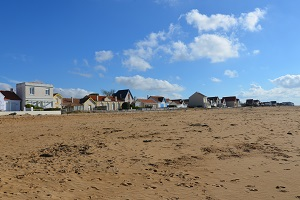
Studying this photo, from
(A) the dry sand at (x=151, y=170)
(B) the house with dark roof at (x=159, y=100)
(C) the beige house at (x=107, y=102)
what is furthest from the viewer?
(B) the house with dark roof at (x=159, y=100)

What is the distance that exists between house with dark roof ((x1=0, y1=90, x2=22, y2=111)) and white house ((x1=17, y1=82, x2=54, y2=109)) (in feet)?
3.02

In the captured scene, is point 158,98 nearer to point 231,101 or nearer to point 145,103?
point 145,103

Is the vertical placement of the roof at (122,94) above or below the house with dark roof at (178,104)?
above

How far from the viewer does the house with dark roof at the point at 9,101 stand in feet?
153

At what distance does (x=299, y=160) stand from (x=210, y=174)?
3.40m

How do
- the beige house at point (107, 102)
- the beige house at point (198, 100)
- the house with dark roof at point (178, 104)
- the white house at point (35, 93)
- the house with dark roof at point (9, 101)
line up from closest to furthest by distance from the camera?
the house with dark roof at point (9, 101) < the white house at point (35, 93) < the beige house at point (107, 102) < the beige house at point (198, 100) < the house with dark roof at point (178, 104)

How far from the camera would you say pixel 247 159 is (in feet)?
29.2

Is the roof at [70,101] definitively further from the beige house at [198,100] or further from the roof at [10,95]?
the beige house at [198,100]

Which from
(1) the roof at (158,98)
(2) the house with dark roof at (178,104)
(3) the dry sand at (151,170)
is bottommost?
(3) the dry sand at (151,170)

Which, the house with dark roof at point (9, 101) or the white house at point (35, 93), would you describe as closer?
the house with dark roof at point (9, 101)

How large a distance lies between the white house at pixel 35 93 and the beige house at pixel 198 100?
61688 millimetres

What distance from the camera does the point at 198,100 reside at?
4114 inches

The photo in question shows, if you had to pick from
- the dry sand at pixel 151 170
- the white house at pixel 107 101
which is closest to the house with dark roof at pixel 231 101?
the white house at pixel 107 101

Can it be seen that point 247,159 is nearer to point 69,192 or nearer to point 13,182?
point 69,192
